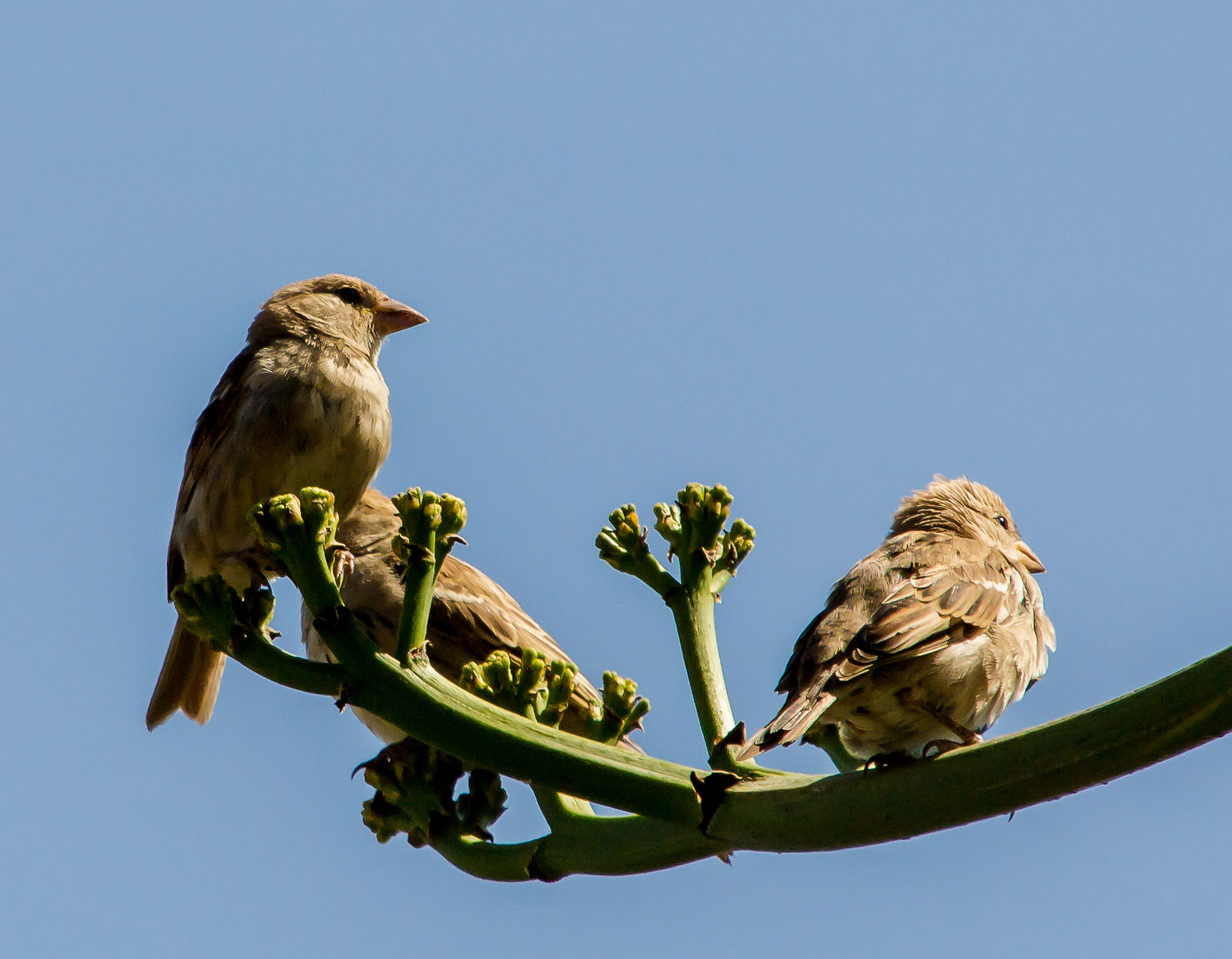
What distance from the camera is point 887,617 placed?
13.3ft

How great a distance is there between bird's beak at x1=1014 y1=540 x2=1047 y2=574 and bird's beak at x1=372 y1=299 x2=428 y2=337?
311 cm

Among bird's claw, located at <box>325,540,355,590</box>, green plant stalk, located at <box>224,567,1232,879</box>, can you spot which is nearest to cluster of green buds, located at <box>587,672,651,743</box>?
green plant stalk, located at <box>224,567,1232,879</box>

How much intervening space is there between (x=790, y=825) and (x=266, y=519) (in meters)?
1.39

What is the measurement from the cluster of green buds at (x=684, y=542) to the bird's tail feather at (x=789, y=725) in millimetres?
371

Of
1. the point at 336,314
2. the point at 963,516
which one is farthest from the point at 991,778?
the point at 336,314

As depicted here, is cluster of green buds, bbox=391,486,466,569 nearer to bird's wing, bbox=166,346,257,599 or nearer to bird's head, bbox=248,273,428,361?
bird's wing, bbox=166,346,257,599

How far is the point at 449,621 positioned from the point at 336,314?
1.70 metres

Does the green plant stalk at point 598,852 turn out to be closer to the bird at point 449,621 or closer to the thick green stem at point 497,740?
the thick green stem at point 497,740

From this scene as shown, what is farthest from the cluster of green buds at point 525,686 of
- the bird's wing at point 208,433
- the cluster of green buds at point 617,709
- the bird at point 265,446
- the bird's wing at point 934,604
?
the bird's wing at point 208,433

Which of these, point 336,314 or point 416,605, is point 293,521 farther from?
point 336,314

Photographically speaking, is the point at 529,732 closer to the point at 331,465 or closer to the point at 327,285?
the point at 331,465

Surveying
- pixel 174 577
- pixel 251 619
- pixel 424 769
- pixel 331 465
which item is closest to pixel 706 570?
pixel 424 769

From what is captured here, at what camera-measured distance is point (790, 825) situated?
261 cm

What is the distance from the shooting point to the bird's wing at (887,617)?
3744 millimetres
